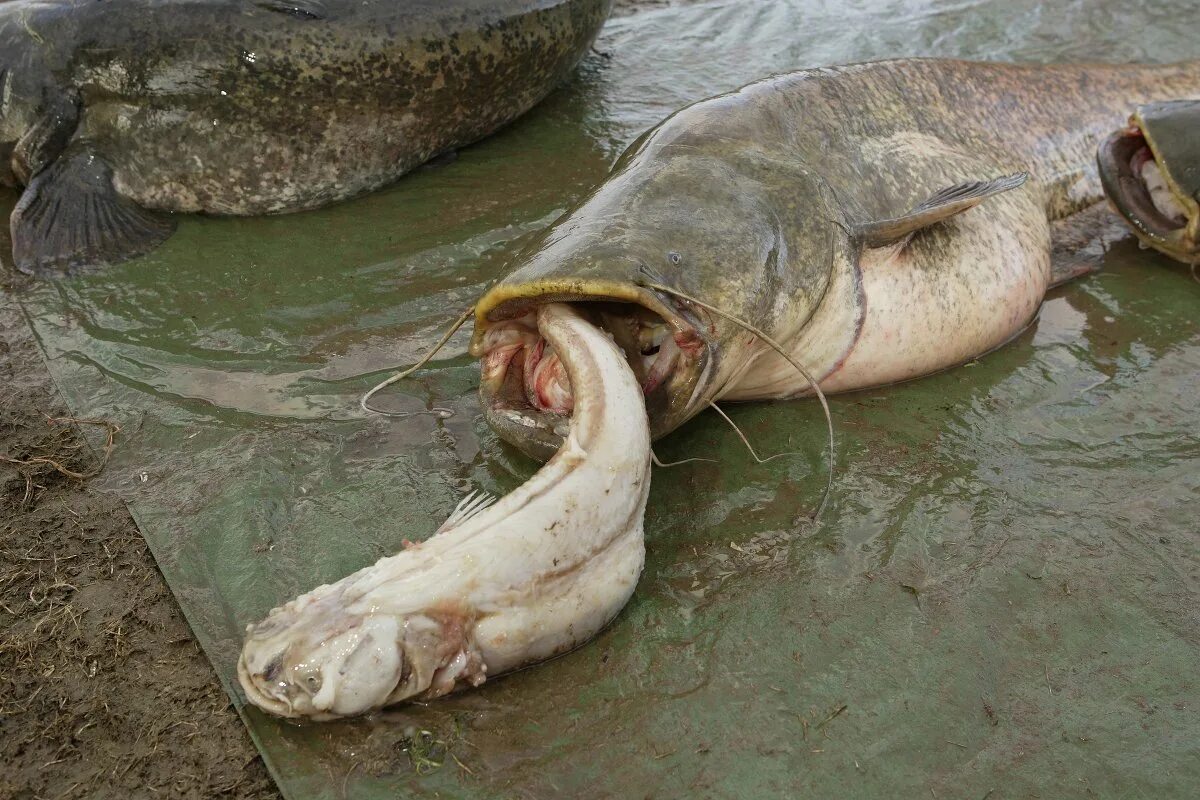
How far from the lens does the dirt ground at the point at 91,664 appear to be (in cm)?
228

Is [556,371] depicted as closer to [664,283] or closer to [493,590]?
[664,283]

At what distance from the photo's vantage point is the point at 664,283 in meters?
2.73

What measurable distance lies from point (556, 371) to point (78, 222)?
8.74 ft

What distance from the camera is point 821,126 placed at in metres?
3.64

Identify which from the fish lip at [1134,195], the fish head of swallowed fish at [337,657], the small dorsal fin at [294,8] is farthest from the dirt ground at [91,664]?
the fish lip at [1134,195]

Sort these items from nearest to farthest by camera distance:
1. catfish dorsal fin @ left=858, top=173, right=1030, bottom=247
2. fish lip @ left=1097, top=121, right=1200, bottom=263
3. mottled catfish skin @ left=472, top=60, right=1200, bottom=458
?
mottled catfish skin @ left=472, top=60, right=1200, bottom=458
catfish dorsal fin @ left=858, top=173, right=1030, bottom=247
fish lip @ left=1097, top=121, right=1200, bottom=263

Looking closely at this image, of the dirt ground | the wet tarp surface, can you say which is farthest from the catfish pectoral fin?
the dirt ground

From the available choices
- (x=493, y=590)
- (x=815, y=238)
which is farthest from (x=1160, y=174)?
(x=493, y=590)

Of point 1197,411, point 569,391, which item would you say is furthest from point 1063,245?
point 569,391

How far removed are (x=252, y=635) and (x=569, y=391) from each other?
3.40 feet

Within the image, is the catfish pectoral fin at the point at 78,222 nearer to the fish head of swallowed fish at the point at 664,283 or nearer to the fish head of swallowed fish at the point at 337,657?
the fish head of swallowed fish at the point at 664,283

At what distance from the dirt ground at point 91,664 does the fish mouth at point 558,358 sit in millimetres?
990

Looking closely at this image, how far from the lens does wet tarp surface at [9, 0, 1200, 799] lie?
2.33 m

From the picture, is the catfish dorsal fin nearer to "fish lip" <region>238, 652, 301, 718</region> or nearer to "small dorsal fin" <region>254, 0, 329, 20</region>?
"fish lip" <region>238, 652, 301, 718</region>
